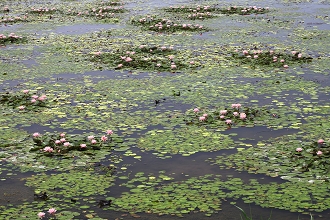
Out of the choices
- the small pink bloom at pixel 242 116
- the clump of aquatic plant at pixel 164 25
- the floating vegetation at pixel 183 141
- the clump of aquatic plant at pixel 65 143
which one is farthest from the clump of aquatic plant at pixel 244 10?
the clump of aquatic plant at pixel 65 143

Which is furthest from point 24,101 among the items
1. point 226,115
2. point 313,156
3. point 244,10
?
point 244,10

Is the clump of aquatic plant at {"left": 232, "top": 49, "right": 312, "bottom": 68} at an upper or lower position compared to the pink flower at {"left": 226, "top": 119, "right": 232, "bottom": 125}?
upper

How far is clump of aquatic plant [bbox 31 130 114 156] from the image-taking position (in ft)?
27.7

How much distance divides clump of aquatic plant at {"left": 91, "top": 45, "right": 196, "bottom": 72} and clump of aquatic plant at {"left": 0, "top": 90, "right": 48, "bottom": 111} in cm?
325

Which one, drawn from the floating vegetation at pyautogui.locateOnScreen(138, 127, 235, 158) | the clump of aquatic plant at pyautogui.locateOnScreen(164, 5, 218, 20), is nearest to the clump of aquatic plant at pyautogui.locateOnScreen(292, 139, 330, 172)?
the floating vegetation at pyautogui.locateOnScreen(138, 127, 235, 158)

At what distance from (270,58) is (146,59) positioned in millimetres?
3297

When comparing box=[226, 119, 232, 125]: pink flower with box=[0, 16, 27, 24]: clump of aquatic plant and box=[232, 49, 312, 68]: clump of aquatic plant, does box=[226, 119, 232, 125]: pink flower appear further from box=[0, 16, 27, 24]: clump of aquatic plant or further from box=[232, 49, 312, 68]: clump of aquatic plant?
box=[0, 16, 27, 24]: clump of aquatic plant

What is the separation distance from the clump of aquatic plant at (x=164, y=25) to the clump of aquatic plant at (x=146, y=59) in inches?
135

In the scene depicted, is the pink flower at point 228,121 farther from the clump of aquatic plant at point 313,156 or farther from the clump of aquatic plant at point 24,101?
the clump of aquatic plant at point 24,101

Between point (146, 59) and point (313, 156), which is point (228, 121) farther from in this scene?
point (146, 59)

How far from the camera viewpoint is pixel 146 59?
580 inches

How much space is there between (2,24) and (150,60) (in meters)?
10.6

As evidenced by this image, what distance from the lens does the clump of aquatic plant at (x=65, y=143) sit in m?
8.45

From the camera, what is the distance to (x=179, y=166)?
7.93m
